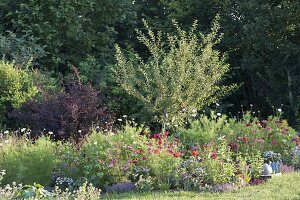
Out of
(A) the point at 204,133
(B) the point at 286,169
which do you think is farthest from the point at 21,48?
(B) the point at 286,169

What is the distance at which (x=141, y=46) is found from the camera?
14.7 metres

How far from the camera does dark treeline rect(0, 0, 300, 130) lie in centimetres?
1208

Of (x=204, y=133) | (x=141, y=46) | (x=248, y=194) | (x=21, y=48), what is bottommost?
(x=248, y=194)

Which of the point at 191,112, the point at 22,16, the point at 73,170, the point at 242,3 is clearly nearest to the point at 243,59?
the point at 242,3

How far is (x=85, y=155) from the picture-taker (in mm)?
7199

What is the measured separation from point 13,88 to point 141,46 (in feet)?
16.3

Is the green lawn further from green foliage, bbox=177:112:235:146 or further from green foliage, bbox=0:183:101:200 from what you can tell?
green foliage, bbox=177:112:235:146

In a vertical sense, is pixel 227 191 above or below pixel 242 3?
below

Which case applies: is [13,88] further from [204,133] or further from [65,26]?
[204,133]

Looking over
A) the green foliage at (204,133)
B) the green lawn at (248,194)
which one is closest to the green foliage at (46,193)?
the green lawn at (248,194)

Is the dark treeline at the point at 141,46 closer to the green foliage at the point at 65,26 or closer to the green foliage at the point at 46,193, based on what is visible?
the green foliage at the point at 65,26

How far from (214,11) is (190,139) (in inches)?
246

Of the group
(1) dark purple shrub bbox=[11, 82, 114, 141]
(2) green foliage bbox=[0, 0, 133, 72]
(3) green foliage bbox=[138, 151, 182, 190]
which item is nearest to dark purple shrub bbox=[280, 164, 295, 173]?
(3) green foliage bbox=[138, 151, 182, 190]

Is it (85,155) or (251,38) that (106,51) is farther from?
(85,155)
